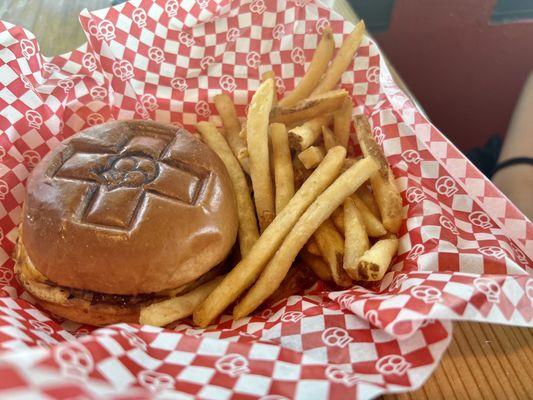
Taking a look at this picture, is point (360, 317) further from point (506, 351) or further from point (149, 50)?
point (149, 50)

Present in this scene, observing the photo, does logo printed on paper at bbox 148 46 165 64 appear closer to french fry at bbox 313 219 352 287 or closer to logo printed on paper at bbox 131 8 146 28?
logo printed on paper at bbox 131 8 146 28

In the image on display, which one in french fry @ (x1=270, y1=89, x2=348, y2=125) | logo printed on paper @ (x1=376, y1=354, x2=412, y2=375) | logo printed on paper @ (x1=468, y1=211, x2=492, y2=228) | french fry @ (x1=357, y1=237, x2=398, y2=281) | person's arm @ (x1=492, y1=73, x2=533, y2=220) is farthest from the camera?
person's arm @ (x1=492, y1=73, x2=533, y2=220)

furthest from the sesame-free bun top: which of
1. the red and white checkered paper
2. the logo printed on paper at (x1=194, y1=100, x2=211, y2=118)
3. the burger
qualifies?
the logo printed on paper at (x1=194, y1=100, x2=211, y2=118)

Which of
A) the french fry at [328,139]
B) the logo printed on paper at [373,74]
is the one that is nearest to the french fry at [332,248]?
the french fry at [328,139]

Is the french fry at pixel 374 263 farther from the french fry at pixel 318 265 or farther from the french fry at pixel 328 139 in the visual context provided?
the french fry at pixel 328 139

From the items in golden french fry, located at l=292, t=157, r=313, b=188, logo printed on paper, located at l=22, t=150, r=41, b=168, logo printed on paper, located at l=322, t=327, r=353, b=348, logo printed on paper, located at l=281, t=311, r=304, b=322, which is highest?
logo printed on paper, located at l=22, t=150, r=41, b=168

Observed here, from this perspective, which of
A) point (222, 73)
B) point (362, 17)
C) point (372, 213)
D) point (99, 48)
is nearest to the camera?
point (372, 213)

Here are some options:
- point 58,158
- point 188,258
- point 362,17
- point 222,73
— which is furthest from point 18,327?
point 362,17

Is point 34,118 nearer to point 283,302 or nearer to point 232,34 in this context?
point 232,34
